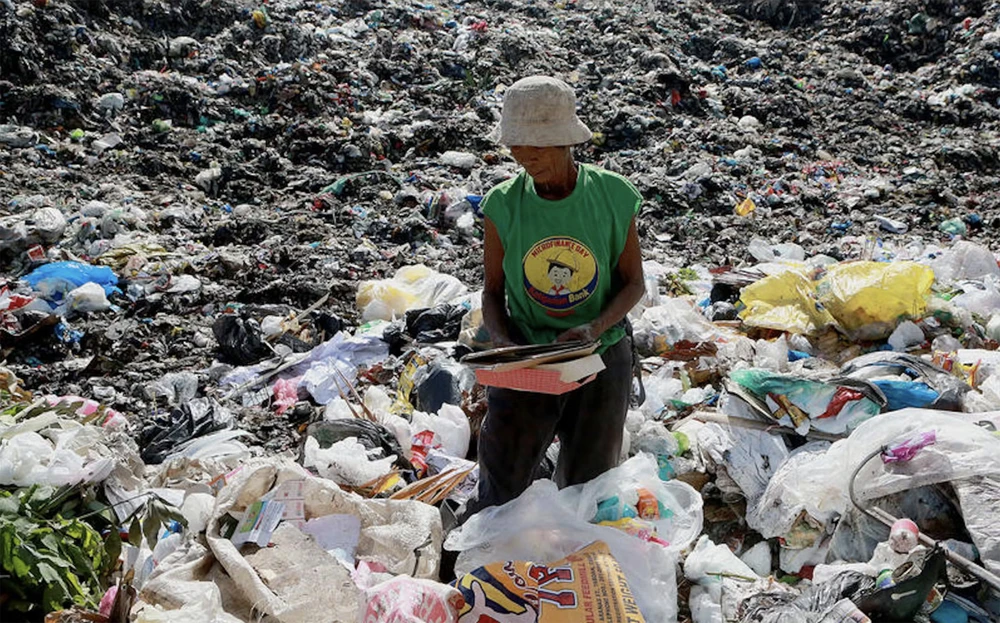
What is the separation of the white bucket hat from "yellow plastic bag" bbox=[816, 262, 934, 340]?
262cm

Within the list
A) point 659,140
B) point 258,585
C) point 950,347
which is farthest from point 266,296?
point 659,140

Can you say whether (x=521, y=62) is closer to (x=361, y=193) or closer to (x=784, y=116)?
(x=784, y=116)

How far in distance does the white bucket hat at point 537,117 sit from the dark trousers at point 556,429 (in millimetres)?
620

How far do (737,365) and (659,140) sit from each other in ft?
18.8

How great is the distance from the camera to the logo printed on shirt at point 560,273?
214 cm

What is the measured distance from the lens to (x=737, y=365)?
3.83m

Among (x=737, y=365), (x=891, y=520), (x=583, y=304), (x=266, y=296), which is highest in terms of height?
(x=583, y=304)

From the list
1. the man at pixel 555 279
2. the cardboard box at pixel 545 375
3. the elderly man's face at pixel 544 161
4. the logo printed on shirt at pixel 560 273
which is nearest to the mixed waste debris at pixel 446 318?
the man at pixel 555 279

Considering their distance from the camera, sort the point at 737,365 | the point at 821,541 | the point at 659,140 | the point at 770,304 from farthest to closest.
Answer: the point at 659,140 < the point at 770,304 < the point at 737,365 < the point at 821,541

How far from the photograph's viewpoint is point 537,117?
2004mm

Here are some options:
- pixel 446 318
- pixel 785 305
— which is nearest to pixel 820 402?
pixel 785 305

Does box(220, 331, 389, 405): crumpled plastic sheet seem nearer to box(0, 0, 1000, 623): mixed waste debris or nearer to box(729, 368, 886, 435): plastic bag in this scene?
box(0, 0, 1000, 623): mixed waste debris

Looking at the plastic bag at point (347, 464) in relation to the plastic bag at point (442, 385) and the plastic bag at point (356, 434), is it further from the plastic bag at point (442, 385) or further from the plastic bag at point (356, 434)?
the plastic bag at point (442, 385)

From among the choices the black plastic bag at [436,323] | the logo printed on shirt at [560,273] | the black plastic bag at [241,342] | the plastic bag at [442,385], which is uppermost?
the logo printed on shirt at [560,273]
